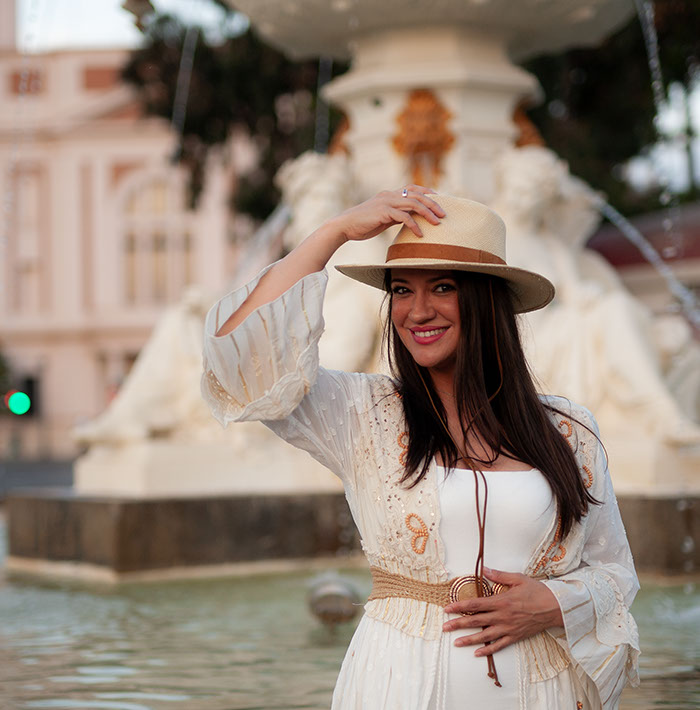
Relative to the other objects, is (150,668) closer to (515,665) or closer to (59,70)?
(515,665)

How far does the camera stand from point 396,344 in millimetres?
2834

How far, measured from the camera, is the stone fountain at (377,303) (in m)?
7.22

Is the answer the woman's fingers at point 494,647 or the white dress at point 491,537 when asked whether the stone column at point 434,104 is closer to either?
the white dress at point 491,537

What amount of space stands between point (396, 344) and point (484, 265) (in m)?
0.29

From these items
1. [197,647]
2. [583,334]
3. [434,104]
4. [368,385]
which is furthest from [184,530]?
[368,385]

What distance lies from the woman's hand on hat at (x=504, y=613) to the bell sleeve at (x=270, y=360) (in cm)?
47

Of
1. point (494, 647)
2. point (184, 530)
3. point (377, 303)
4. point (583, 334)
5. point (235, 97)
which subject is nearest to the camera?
point (494, 647)

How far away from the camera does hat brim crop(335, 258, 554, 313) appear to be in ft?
8.69

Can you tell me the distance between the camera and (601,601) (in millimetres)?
2707

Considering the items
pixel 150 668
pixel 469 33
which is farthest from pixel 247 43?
pixel 150 668

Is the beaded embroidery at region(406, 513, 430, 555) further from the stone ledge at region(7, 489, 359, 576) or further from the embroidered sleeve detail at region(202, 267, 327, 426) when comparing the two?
the stone ledge at region(7, 489, 359, 576)

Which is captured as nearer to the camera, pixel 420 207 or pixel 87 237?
pixel 420 207

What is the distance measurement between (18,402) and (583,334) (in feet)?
10.6

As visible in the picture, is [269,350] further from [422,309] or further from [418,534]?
[418,534]
